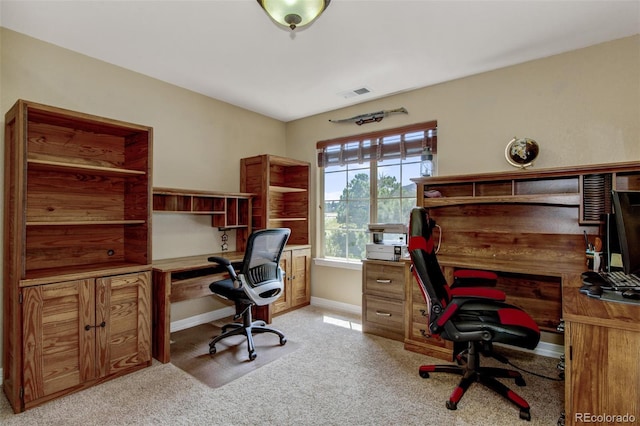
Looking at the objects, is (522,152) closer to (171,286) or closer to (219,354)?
(219,354)

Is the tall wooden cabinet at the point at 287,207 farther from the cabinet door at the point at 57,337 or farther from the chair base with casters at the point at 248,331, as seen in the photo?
the cabinet door at the point at 57,337

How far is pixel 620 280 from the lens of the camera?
178cm

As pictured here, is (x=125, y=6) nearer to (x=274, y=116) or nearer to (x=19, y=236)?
(x=19, y=236)

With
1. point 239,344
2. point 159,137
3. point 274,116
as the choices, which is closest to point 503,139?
point 274,116

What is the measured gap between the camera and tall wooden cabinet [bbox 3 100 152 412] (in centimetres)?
199

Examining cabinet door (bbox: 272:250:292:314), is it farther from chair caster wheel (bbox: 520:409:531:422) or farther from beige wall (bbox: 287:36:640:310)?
chair caster wheel (bbox: 520:409:531:422)

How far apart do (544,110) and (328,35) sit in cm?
195

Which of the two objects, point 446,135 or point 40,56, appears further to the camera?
point 446,135

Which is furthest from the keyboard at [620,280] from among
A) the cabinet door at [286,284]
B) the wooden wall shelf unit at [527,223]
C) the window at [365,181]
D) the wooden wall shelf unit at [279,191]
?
the wooden wall shelf unit at [279,191]

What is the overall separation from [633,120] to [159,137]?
159 inches

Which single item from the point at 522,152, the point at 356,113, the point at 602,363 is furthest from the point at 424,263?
the point at 356,113

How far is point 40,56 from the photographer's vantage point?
2.42 meters

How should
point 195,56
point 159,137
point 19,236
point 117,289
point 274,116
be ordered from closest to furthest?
point 19,236 < point 117,289 < point 195,56 < point 159,137 < point 274,116

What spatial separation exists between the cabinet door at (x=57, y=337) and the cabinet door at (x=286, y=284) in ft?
6.27
